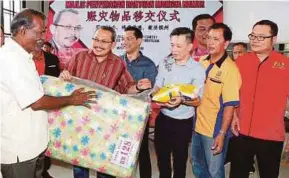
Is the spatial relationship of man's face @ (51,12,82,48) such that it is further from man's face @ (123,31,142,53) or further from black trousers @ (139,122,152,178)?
black trousers @ (139,122,152,178)

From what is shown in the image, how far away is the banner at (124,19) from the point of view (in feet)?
12.5

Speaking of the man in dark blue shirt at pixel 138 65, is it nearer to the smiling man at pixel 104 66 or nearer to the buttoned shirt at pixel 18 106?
the smiling man at pixel 104 66

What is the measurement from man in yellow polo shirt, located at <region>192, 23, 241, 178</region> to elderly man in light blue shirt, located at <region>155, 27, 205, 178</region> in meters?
0.07

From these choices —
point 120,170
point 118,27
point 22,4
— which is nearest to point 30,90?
point 120,170

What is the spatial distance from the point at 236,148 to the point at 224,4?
2190mm

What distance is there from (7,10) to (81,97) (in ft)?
10.6

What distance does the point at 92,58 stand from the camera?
2.14 meters

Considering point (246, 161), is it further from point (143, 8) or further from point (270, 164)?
point (143, 8)

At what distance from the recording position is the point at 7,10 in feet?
14.4

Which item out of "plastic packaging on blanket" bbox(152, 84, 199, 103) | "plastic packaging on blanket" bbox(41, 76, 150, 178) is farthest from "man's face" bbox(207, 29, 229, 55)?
"plastic packaging on blanket" bbox(41, 76, 150, 178)

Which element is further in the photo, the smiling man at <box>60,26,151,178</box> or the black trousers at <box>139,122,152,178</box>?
the black trousers at <box>139,122,152,178</box>

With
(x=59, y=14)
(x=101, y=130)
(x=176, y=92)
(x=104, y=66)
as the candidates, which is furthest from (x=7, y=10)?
(x=176, y=92)

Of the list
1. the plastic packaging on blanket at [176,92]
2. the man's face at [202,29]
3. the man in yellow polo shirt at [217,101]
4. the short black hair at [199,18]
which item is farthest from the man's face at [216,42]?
the short black hair at [199,18]

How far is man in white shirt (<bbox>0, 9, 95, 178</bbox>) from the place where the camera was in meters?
1.44
